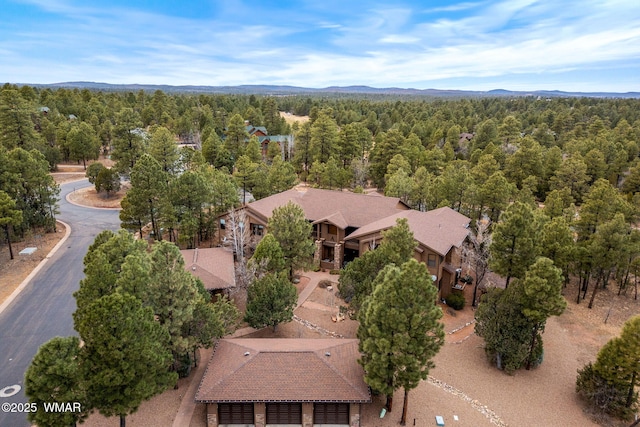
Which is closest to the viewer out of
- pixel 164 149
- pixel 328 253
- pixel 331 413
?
pixel 331 413

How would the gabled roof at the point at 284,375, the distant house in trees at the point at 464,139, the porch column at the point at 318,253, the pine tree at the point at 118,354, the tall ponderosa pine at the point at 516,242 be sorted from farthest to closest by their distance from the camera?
the distant house in trees at the point at 464,139 < the porch column at the point at 318,253 < the tall ponderosa pine at the point at 516,242 < the gabled roof at the point at 284,375 < the pine tree at the point at 118,354

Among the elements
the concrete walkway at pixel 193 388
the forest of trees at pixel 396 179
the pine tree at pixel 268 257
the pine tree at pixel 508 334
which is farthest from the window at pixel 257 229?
the pine tree at pixel 508 334

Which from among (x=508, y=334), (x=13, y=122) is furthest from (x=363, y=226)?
(x=13, y=122)

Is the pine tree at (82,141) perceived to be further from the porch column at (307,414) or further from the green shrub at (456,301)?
the porch column at (307,414)

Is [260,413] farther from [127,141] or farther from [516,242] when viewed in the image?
[127,141]

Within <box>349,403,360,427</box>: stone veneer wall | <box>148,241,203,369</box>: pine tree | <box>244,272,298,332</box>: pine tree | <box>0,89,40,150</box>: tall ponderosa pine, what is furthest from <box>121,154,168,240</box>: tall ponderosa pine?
<box>0,89,40,150</box>: tall ponderosa pine

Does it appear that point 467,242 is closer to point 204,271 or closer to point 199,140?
point 204,271

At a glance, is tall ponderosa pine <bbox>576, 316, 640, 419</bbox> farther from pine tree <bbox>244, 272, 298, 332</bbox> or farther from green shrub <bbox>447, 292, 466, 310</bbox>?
pine tree <bbox>244, 272, 298, 332</bbox>
